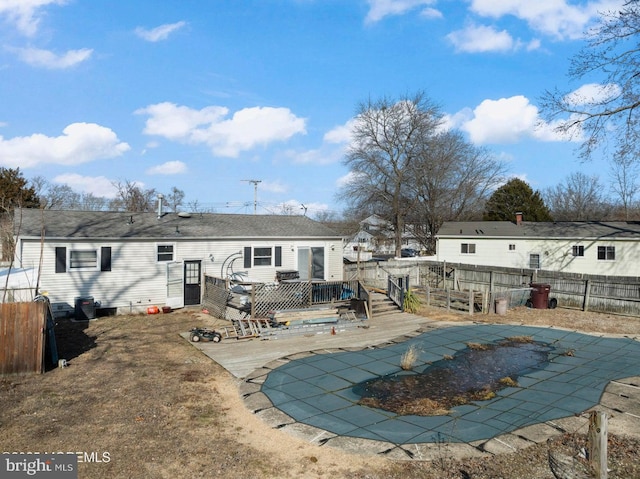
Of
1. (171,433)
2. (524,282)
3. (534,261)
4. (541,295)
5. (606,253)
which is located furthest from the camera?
(534,261)

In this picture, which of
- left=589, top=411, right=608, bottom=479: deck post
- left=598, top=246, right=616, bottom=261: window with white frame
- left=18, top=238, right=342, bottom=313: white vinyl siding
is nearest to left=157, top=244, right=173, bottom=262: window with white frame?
left=18, top=238, right=342, bottom=313: white vinyl siding

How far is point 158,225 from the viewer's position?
61.6 feet

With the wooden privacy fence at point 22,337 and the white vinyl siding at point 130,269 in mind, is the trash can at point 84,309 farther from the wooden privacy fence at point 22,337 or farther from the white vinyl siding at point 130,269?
the wooden privacy fence at point 22,337

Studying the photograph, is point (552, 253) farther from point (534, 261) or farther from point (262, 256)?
point (262, 256)

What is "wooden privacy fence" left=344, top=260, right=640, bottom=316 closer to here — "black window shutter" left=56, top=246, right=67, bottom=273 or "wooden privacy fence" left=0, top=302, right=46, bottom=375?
Answer: "black window shutter" left=56, top=246, right=67, bottom=273

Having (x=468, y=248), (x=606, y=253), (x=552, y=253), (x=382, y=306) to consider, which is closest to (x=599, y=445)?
(x=382, y=306)

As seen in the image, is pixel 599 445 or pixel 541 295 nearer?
pixel 599 445

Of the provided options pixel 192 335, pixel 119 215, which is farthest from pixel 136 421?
pixel 119 215

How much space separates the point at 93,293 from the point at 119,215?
4.20m

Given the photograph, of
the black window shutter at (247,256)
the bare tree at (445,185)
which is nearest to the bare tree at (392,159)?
the bare tree at (445,185)

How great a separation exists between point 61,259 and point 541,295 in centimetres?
1953

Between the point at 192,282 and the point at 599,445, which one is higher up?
the point at 192,282

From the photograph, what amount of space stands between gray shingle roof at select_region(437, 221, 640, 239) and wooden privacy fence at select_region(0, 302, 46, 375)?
27916 mm

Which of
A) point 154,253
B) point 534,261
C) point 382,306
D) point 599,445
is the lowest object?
point 382,306
